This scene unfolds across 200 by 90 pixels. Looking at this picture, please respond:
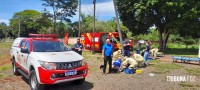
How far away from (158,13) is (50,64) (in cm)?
2383

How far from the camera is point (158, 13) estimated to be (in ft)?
100

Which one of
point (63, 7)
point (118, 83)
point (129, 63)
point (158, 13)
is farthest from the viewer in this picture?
point (63, 7)

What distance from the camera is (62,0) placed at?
208 feet

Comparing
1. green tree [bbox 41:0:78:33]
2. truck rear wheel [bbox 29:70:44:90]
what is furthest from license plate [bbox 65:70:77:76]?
green tree [bbox 41:0:78:33]

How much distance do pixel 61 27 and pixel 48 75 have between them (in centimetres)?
6195

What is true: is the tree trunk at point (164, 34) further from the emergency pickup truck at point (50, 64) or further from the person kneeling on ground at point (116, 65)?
the emergency pickup truck at point (50, 64)

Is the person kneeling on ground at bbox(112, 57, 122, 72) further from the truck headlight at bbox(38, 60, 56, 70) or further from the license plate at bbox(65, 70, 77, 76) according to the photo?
the truck headlight at bbox(38, 60, 56, 70)

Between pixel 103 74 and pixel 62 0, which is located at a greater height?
pixel 62 0

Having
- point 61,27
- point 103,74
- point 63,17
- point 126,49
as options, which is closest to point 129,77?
point 103,74

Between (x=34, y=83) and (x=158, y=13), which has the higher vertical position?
(x=158, y=13)

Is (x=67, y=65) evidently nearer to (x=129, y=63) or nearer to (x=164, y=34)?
(x=129, y=63)

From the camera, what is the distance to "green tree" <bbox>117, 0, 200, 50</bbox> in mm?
28172

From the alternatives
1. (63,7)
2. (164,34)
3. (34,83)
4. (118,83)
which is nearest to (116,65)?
(118,83)

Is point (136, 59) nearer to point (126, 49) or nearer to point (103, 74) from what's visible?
point (103, 74)
